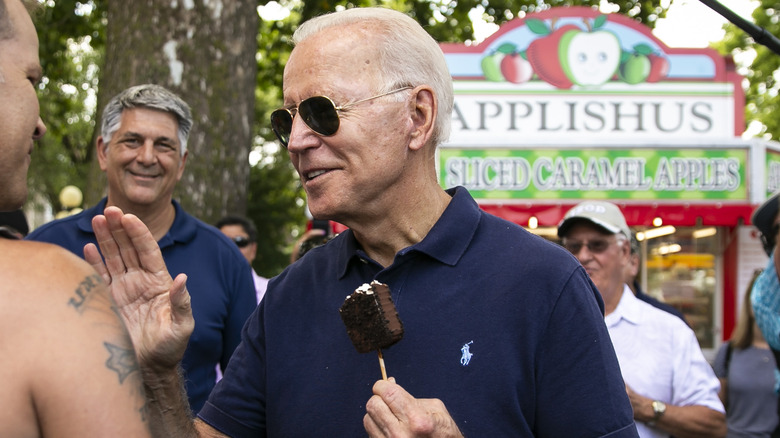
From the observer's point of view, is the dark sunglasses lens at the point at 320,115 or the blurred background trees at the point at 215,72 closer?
the dark sunglasses lens at the point at 320,115

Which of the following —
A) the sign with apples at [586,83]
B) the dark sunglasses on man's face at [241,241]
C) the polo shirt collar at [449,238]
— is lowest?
the dark sunglasses on man's face at [241,241]

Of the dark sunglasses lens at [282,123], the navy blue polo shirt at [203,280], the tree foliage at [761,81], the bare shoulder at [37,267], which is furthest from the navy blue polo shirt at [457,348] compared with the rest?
the tree foliage at [761,81]

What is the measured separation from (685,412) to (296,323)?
6.93 ft

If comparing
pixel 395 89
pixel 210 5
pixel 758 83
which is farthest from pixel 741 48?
pixel 395 89

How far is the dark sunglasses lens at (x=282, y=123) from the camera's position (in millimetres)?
2223

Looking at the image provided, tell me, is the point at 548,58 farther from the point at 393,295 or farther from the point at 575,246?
the point at 393,295

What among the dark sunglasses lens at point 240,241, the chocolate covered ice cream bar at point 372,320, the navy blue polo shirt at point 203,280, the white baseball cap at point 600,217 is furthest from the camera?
the dark sunglasses lens at point 240,241

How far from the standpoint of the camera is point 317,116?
82.9 inches

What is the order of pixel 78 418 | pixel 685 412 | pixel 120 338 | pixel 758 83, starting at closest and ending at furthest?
1. pixel 78 418
2. pixel 120 338
3. pixel 685 412
4. pixel 758 83

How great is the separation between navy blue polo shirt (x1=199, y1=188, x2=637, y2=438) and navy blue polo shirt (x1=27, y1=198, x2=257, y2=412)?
1.05 meters

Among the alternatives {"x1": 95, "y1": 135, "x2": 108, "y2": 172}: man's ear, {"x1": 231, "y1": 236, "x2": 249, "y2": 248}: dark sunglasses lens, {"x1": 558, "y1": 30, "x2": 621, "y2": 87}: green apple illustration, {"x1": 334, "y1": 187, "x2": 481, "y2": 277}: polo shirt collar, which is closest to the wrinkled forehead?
{"x1": 334, "y1": 187, "x2": 481, "y2": 277}: polo shirt collar

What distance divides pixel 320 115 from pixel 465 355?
749mm

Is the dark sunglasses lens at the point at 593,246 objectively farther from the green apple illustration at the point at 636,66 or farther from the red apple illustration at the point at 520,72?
the green apple illustration at the point at 636,66

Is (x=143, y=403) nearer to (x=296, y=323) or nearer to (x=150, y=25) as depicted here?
(x=296, y=323)
